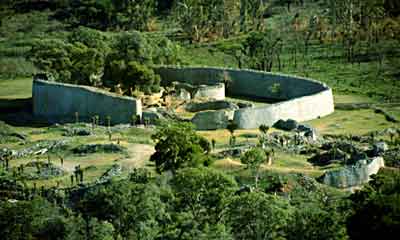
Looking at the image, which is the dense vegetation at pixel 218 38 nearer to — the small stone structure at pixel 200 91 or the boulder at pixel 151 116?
the small stone structure at pixel 200 91

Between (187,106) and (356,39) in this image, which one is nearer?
(187,106)

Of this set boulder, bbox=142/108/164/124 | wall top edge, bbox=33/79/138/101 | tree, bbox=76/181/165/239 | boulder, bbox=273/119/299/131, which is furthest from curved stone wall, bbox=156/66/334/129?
tree, bbox=76/181/165/239

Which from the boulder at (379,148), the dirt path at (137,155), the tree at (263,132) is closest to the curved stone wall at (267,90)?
the tree at (263,132)

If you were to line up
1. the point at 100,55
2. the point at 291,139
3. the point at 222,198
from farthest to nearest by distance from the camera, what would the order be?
the point at 100,55 → the point at 291,139 → the point at 222,198

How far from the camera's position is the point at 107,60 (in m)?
79.9

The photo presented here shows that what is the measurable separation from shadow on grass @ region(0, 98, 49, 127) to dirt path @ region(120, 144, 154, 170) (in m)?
14.5

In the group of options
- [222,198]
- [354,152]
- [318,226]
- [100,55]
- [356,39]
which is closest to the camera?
[318,226]

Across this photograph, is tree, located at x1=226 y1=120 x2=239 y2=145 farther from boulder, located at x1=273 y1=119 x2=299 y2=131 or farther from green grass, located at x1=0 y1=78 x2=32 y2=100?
green grass, located at x1=0 y1=78 x2=32 y2=100

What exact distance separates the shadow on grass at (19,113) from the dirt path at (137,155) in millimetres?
14458

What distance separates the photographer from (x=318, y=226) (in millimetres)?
35719

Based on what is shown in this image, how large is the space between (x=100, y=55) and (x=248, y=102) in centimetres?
1392

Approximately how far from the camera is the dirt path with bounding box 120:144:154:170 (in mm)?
52875

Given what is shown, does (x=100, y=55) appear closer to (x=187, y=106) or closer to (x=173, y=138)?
(x=187, y=106)

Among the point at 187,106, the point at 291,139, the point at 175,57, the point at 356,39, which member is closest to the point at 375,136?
the point at 291,139
